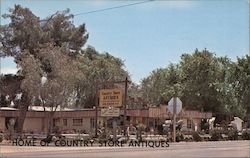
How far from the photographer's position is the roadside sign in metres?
40.4

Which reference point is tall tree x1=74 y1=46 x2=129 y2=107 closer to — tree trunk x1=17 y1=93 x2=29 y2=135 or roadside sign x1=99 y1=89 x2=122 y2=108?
tree trunk x1=17 y1=93 x2=29 y2=135

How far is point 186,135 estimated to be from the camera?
43812 millimetres

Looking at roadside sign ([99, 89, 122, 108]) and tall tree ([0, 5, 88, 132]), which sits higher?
tall tree ([0, 5, 88, 132])

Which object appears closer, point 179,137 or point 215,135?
point 179,137

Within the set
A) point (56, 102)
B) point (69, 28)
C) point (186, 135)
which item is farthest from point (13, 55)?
point (186, 135)

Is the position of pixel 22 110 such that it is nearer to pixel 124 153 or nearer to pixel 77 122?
pixel 77 122

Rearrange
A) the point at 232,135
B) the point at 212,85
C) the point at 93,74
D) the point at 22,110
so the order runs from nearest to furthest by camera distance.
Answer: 1. the point at 232,135
2. the point at 22,110
3. the point at 212,85
4. the point at 93,74

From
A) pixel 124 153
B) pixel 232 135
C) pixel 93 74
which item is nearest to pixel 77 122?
pixel 93 74

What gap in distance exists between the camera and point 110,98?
1617 inches

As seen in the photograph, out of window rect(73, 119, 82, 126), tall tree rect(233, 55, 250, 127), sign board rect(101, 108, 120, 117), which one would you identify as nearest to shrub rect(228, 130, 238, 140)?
sign board rect(101, 108, 120, 117)

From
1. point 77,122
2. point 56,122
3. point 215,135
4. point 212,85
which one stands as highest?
point 212,85

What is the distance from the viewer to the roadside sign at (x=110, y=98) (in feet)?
133

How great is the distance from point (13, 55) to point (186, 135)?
20693 millimetres

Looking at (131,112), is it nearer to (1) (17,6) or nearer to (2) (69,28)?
(2) (69,28)
